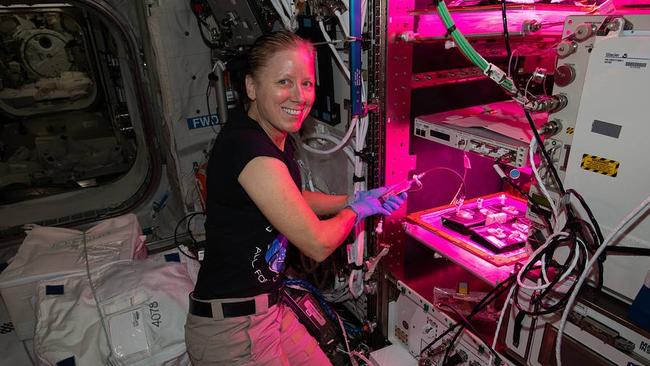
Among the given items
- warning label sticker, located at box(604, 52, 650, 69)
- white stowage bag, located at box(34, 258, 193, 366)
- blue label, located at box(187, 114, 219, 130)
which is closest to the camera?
warning label sticker, located at box(604, 52, 650, 69)

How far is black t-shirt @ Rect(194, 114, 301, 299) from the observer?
1508 mm

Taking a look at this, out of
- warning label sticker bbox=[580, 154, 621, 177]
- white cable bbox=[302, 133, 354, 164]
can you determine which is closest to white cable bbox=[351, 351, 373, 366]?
white cable bbox=[302, 133, 354, 164]

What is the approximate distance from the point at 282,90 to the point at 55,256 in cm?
198

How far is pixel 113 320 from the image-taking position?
84.4 inches

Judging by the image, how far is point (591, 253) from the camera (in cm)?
128

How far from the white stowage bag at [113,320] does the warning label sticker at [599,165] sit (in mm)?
2108

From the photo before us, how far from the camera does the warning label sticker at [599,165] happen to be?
1.16 metres

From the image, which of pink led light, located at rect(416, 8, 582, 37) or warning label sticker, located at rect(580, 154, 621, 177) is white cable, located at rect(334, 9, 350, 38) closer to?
pink led light, located at rect(416, 8, 582, 37)

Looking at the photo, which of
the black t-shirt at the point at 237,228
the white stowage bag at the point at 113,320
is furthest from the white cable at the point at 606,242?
the white stowage bag at the point at 113,320

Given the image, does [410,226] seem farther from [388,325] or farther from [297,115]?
[297,115]

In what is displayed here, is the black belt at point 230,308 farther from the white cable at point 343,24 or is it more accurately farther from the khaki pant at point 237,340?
the white cable at point 343,24

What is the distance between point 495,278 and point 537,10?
1299mm

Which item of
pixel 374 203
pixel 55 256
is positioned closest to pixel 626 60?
pixel 374 203

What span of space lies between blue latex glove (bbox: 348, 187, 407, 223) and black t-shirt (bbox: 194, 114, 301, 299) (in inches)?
12.9
